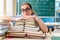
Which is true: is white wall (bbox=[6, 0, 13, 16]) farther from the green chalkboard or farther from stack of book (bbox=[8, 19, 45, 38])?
stack of book (bbox=[8, 19, 45, 38])

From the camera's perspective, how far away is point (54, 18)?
3.96 m

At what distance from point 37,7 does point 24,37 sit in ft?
10.2

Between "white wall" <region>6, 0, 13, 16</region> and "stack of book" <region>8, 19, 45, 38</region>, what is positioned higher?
"white wall" <region>6, 0, 13, 16</region>

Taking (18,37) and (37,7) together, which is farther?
(37,7)

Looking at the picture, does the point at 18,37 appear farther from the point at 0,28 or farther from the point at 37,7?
the point at 37,7

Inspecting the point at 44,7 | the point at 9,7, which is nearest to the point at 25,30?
the point at 9,7

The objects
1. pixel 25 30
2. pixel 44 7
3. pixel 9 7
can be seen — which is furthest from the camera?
pixel 44 7

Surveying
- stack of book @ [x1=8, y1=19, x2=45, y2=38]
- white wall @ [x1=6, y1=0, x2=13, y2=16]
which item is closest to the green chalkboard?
white wall @ [x1=6, y1=0, x2=13, y2=16]

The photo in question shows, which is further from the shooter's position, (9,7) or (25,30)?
(9,7)

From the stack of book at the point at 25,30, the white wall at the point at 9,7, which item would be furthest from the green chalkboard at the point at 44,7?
the stack of book at the point at 25,30

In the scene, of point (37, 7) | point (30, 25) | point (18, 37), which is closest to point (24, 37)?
point (18, 37)

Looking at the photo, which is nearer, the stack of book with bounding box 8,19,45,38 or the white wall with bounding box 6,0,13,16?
the stack of book with bounding box 8,19,45,38

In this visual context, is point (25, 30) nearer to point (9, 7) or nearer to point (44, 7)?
point (9, 7)

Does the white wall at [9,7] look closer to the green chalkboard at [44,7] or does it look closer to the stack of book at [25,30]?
the green chalkboard at [44,7]
